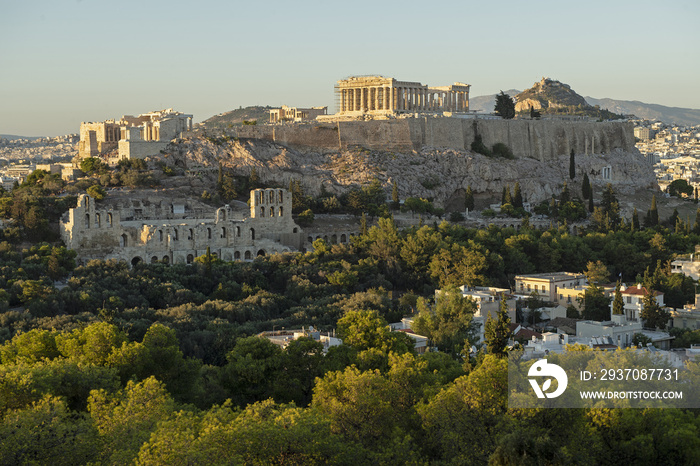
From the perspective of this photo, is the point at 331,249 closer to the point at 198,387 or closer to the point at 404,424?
the point at 198,387

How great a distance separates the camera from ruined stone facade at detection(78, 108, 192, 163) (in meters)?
54.3

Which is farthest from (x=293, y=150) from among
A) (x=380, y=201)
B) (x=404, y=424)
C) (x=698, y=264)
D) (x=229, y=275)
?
(x=404, y=424)

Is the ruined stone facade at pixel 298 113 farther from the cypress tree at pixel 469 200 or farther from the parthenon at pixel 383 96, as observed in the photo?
the cypress tree at pixel 469 200

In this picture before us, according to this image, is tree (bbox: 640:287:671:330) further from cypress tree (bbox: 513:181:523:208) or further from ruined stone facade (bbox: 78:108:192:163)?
ruined stone facade (bbox: 78:108:192:163)

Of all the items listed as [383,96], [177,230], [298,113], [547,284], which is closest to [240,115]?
[298,113]

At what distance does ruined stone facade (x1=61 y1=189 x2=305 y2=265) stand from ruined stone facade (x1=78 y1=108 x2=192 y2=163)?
7.38 metres

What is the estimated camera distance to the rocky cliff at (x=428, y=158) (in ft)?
183

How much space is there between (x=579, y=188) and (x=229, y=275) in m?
32.8

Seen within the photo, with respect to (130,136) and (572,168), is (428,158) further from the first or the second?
(130,136)

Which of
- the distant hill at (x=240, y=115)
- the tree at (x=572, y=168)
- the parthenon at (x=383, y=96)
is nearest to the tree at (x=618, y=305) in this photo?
the tree at (x=572, y=168)

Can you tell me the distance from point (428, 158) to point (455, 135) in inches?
168

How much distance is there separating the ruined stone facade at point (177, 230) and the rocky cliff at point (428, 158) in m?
7.17

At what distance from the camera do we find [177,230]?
44000 mm

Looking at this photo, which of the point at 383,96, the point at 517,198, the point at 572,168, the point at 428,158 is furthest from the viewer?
the point at 383,96
